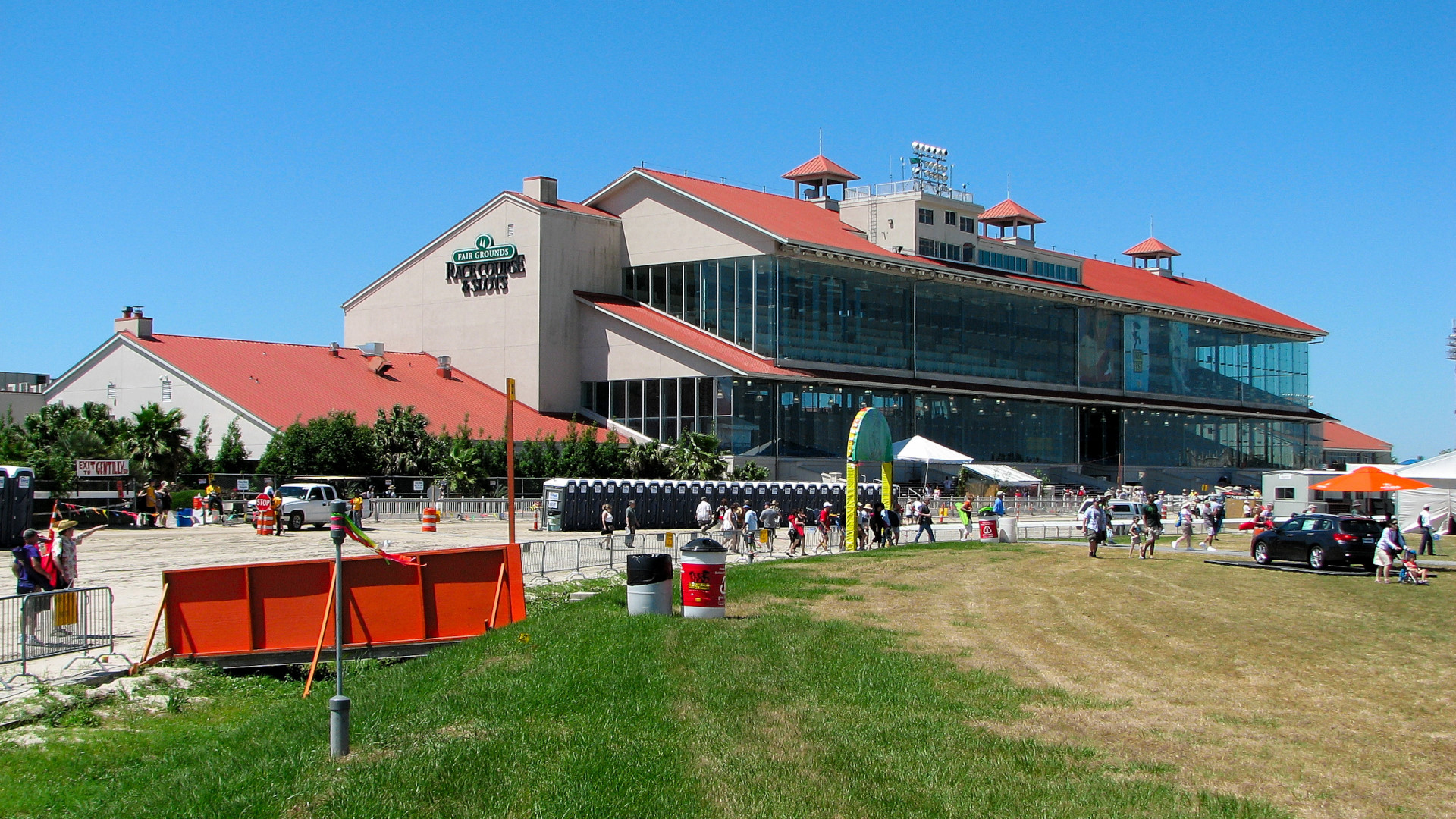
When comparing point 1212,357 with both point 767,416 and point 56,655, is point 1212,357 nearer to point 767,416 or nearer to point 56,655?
point 767,416

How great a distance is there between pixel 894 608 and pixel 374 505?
105 ft

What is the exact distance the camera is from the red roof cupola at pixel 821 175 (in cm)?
8531

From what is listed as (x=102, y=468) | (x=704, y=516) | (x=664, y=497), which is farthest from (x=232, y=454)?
(x=704, y=516)

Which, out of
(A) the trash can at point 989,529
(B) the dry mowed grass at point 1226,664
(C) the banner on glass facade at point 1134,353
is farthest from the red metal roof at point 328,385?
(C) the banner on glass facade at point 1134,353

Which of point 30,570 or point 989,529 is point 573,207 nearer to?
point 989,529

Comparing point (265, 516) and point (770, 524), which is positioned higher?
point (265, 516)

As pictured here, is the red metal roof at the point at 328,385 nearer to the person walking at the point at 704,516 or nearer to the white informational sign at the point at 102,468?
the white informational sign at the point at 102,468

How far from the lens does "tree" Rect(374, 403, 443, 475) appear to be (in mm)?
58719

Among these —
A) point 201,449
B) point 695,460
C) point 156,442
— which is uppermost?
point 156,442

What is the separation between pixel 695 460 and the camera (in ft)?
198

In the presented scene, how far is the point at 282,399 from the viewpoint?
6150 cm

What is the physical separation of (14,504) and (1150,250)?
88.0 metres

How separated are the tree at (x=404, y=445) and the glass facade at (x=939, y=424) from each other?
500 inches

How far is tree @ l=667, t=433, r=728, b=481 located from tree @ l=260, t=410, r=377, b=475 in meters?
14.1
